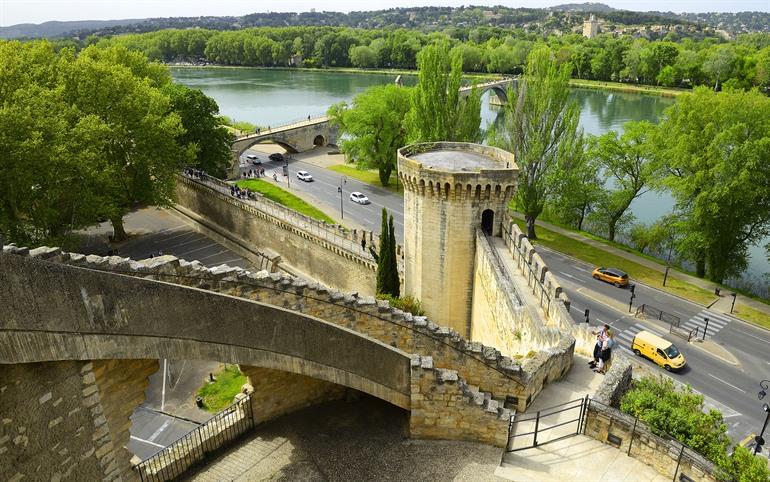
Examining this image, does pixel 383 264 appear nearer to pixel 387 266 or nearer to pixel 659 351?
pixel 387 266

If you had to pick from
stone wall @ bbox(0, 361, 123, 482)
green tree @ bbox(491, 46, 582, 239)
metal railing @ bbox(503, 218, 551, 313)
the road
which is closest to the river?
green tree @ bbox(491, 46, 582, 239)

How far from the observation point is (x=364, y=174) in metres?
54.3

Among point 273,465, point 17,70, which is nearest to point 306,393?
point 273,465

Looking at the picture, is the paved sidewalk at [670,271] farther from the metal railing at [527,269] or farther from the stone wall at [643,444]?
the stone wall at [643,444]

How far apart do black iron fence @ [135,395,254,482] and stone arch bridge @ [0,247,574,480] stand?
35cm

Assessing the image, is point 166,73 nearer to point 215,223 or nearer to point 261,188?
point 261,188

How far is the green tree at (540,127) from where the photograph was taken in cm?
3350

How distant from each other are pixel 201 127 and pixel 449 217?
26.9 m

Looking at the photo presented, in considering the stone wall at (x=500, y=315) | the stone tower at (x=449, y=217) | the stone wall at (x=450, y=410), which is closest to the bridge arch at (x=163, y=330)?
the stone wall at (x=450, y=410)

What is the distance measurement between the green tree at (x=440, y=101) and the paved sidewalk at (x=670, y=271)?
10591 mm

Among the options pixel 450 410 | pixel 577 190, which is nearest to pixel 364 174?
pixel 577 190

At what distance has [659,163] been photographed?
3562 cm

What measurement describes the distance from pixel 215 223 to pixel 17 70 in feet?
50.4

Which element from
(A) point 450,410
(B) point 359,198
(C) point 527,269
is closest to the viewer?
(A) point 450,410
